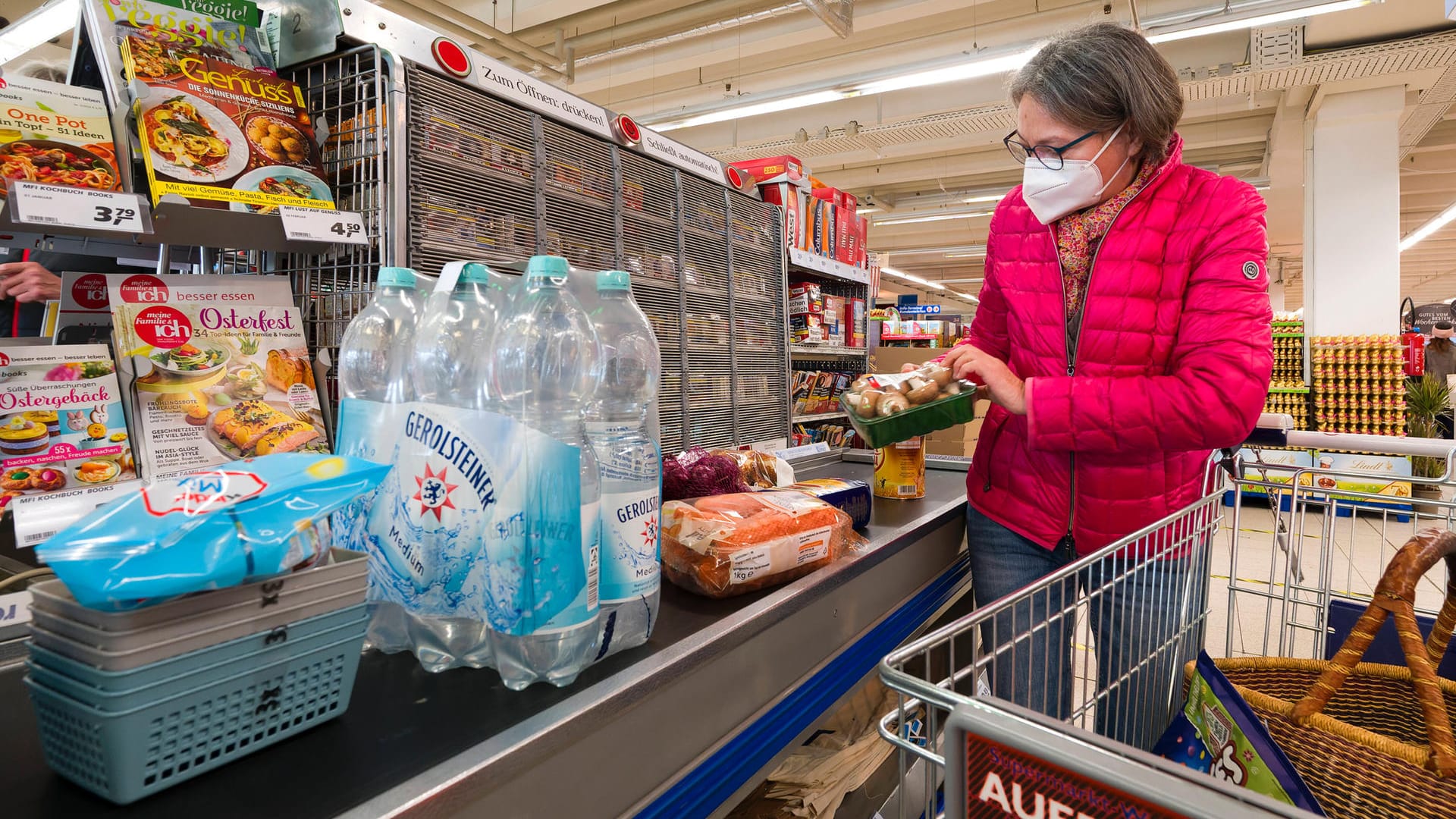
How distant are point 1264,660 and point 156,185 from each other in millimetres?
2136

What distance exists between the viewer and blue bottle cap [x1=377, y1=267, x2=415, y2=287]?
3.43 feet

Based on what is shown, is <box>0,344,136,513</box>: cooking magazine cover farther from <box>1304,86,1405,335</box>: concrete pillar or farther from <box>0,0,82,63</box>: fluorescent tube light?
<box>1304,86,1405,335</box>: concrete pillar

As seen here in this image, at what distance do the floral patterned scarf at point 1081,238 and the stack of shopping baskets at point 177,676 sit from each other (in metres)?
1.42

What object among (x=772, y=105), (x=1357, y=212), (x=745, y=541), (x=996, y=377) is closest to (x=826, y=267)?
(x=996, y=377)

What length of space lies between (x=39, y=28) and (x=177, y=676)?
6.45 ft

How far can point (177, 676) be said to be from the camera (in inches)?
26.1

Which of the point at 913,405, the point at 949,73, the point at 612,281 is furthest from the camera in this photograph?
the point at 949,73

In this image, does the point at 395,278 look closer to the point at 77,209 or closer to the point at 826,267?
the point at 77,209

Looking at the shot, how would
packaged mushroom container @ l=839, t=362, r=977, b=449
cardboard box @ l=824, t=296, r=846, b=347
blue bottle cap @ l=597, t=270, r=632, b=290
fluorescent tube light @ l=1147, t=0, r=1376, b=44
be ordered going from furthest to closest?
fluorescent tube light @ l=1147, t=0, r=1376, b=44 → cardboard box @ l=824, t=296, r=846, b=347 → packaged mushroom container @ l=839, t=362, r=977, b=449 → blue bottle cap @ l=597, t=270, r=632, b=290

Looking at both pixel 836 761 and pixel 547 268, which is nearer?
pixel 547 268

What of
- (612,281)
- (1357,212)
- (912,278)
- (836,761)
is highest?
(912,278)

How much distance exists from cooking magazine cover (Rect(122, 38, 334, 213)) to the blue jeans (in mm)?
1644

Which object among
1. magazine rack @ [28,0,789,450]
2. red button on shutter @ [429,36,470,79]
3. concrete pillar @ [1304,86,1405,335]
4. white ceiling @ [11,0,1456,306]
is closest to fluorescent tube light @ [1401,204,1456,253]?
white ceiling @ [11,0,1456,306]

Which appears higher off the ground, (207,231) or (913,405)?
(207,231)
